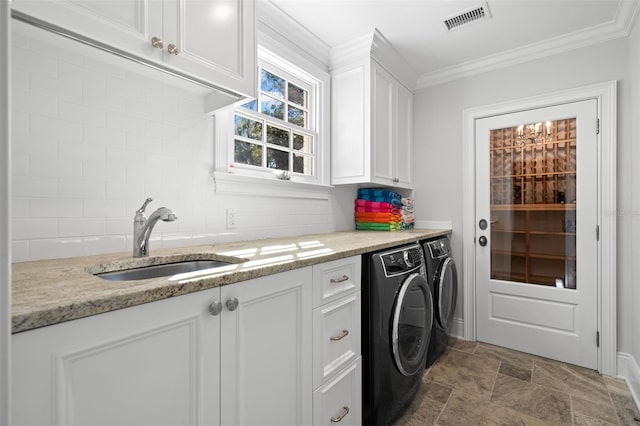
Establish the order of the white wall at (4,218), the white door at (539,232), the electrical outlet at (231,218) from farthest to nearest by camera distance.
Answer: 1. the white door at (539,232)
2. the electrical outlet at (231,218)
3. the white wall at (4,218)

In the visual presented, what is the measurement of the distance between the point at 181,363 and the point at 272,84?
1964 mm

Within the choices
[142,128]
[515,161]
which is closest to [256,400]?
[142,128]

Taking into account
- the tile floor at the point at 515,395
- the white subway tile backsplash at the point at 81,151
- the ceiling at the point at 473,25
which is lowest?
the tile floor at the point at 515,395

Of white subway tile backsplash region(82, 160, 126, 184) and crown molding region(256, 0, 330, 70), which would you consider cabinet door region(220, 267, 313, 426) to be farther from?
crown molding region(256, 0, 330, 70)

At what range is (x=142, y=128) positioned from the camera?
Result: 1.50 meters

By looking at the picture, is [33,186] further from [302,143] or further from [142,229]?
[302,143]

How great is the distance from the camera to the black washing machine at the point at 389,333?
5.10 ft

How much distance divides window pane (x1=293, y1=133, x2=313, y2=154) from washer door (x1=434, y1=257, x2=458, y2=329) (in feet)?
4.49

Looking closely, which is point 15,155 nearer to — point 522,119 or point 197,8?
point 197,8

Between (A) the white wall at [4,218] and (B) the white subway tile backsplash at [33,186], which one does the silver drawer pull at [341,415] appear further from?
(B) the white subway tile backsplash at [33,186]

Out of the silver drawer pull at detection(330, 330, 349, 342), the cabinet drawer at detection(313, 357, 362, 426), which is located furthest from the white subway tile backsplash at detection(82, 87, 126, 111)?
the cabinet drawer at detection(313, 357, 362, 426)

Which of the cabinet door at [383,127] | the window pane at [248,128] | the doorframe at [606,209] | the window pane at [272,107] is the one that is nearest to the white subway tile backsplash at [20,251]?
the window pane at [248,128]

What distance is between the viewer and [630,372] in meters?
2.15

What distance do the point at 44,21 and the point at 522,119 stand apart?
304 centimetres
